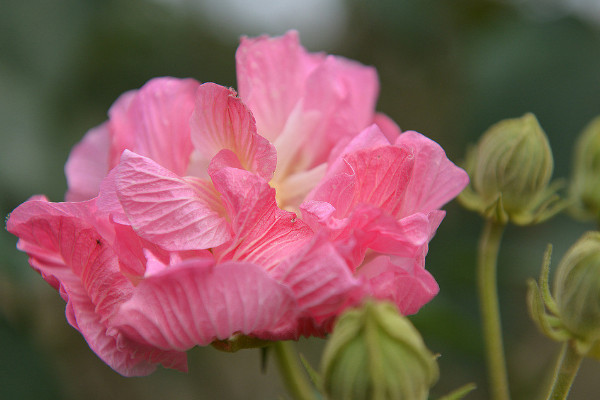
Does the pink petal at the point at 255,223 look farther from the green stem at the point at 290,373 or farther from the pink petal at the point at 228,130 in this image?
the green stem at the point at 290,373

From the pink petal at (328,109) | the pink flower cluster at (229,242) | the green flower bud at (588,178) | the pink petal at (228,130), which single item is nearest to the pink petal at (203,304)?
the pink flower cluster at (229,242)

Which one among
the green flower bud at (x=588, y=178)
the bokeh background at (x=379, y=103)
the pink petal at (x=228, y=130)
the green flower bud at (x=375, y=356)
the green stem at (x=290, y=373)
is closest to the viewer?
the green flower bud at (x=375, y=356)

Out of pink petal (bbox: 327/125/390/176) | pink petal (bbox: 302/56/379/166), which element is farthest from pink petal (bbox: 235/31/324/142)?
pink petal (bbox: 327/125/390/176)

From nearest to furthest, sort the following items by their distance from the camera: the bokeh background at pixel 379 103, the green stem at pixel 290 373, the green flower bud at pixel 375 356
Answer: the green flower bud at pixel 375 356 < the green stem at pixel 290 373 < the bokeh background at pixel 379 103

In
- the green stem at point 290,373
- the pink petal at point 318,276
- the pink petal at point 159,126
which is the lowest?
the green stem at point 290,373

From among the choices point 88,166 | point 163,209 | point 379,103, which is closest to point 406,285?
point 163,209

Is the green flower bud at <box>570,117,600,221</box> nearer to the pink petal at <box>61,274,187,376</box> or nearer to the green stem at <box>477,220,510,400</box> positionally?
the green stem at <box>477,220,510,400</box>

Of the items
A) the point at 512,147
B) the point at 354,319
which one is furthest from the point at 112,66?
the point at 354,319
